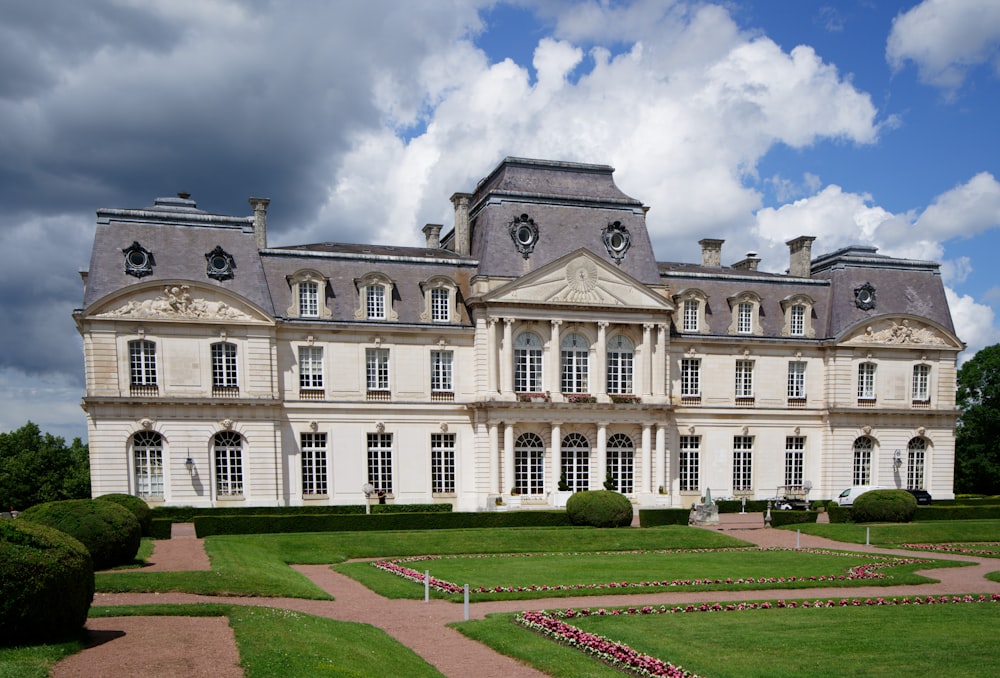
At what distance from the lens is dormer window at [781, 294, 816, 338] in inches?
1962

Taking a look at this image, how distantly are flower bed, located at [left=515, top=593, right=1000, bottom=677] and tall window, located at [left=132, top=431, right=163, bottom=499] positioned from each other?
89.4 feet

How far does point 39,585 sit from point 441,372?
32514mm

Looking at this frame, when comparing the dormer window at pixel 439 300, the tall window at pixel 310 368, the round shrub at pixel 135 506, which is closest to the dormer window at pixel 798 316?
the dormer window at pixel 439 300

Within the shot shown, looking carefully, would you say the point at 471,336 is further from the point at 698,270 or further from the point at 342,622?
the point at 342,622

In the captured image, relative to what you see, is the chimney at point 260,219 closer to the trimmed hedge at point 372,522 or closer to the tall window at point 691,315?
the trimmed hedge at point 372,522

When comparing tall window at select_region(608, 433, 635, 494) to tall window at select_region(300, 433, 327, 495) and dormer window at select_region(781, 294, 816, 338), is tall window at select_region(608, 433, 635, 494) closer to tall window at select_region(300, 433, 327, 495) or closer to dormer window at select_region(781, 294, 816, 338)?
dormer window at select_region(781, 294, 816, 338)

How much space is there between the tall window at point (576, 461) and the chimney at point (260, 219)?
19.7 meters

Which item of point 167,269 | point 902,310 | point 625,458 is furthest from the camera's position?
point 902,310

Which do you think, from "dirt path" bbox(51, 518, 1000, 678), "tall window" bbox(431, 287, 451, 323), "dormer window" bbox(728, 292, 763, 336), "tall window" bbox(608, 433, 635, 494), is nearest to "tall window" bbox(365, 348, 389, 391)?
"tall window" bbox(431, 287, 451, 323)

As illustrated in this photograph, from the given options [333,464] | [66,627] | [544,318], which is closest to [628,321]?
[544,318]

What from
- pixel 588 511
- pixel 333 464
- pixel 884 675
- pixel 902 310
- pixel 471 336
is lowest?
pixel 884 675

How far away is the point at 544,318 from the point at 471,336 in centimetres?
413

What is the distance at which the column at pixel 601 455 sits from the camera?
4500 centimetres

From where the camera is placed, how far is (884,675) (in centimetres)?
1413
